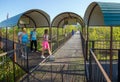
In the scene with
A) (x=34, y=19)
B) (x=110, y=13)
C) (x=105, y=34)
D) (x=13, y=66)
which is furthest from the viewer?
(x=105, y=34)

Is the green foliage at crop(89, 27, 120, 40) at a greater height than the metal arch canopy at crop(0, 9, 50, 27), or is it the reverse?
the metal arch canopy at crop(0, 9, 50, 27)

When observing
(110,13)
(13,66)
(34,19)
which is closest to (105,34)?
(34,19)

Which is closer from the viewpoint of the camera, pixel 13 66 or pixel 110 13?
pixel 110 13

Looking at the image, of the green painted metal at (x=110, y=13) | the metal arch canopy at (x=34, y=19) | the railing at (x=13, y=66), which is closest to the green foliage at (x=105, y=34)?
the metal arch canopy at (x=34, y=19)

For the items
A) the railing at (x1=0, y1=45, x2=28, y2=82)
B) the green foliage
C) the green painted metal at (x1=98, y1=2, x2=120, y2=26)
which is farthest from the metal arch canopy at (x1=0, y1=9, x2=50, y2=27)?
the green foliage

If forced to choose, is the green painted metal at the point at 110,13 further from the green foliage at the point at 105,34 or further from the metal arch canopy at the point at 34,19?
the green foliage at the point at 105,34

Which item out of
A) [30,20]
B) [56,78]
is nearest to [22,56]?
[56,78]

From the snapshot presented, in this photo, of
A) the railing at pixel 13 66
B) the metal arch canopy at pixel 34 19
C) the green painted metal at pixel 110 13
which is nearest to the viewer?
the green painted metal at pixel 110 13

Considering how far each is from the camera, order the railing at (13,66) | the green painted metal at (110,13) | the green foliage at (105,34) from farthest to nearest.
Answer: the green foliage at (105,34) → the railing at (13,66) → the green painted metal at (110,13)

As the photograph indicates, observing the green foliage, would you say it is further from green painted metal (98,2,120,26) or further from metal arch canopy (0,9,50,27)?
green painted metal (98,2,120,26)

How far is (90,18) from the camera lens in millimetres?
12047

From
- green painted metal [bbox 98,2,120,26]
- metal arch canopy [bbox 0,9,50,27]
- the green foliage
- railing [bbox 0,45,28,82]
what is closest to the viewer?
green painted metal [bbox 98,2,120,26]

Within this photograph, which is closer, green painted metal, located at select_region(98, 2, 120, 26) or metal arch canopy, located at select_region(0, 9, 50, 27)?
green painted metal, located at select_region(98, 2, 120, 26)

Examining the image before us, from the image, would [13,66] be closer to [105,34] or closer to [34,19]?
[34,19]
